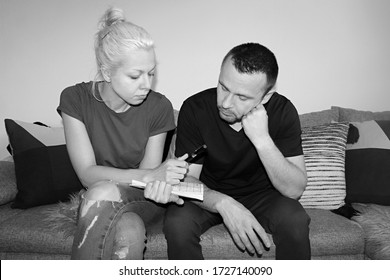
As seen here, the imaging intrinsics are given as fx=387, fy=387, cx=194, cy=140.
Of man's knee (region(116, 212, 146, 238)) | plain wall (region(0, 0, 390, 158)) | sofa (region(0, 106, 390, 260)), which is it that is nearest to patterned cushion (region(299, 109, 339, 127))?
sofa (region(0, 106, 390, 260))

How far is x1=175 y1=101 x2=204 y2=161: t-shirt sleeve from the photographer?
1.52m

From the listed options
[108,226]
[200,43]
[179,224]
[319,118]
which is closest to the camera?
[108,226]

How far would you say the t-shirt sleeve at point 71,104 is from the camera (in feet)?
4.89

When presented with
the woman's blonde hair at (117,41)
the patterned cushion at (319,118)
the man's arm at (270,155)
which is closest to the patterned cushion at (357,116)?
the patterned cushion at (319,118)

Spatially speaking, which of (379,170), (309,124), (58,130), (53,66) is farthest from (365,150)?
(53,66)

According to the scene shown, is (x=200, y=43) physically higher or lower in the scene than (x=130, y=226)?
higher

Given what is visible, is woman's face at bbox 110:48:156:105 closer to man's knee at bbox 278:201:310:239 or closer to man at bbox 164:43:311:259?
man at bbox 164:43:311:259

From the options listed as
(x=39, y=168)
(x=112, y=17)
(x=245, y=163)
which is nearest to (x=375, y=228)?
(x=245, y=163)

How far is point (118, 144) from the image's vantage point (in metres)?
1.54

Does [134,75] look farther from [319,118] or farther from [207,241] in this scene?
[319,118]

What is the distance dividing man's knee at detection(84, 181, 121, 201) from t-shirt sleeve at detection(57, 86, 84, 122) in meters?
0.34

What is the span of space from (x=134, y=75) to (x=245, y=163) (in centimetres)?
54

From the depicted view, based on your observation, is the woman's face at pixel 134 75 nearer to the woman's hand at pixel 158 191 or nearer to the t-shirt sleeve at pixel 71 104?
the t-shirt sleeve at pixel 71 104

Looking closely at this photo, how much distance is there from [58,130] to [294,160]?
3.85 ft
